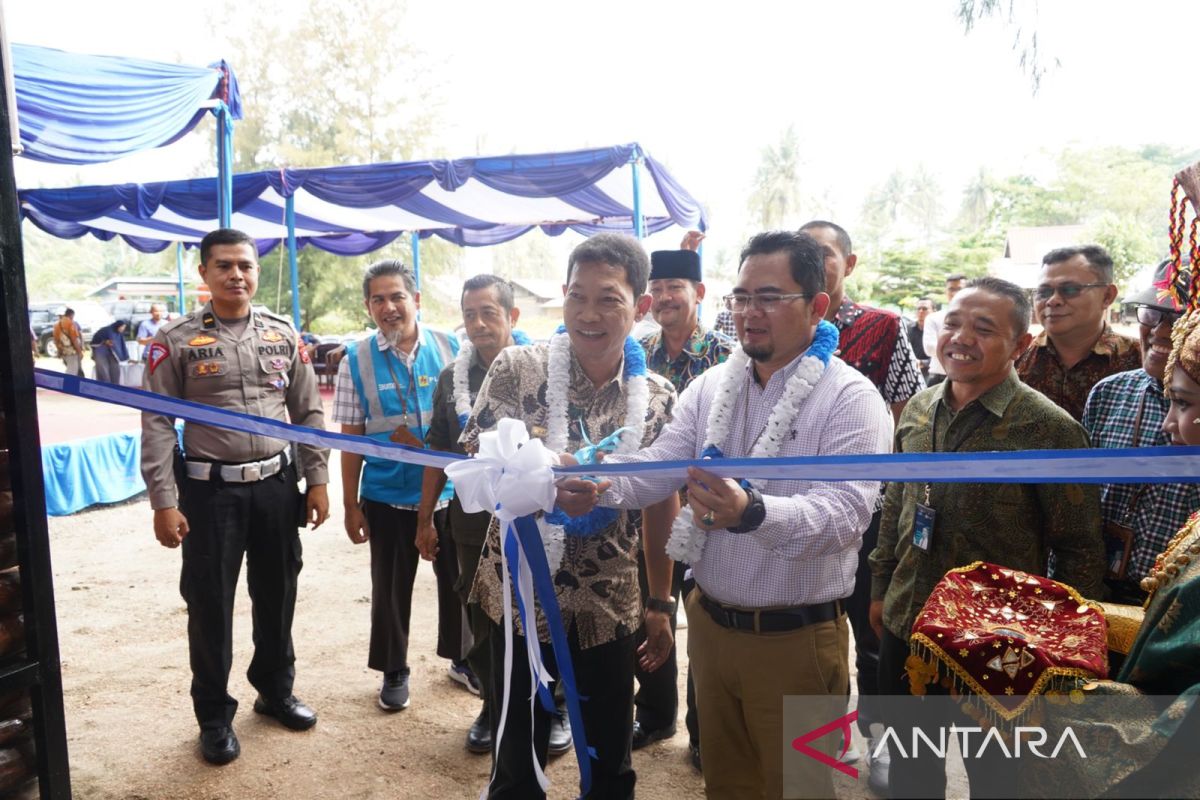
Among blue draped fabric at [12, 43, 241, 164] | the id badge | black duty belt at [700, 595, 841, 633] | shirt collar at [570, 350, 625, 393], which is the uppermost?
blue draped fabric at [12, 43, 241, 164]

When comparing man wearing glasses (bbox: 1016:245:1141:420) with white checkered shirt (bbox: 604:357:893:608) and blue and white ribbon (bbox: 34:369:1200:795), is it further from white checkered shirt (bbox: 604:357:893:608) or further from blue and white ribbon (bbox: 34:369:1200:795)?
blue and white ribbon (bbox: 34:369:1200:795)

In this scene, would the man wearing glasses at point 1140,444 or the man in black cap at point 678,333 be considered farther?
the man in black cap at point 678,333

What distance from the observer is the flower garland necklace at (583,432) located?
7.04 ft

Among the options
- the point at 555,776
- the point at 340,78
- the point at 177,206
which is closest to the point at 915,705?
the point at 555,776

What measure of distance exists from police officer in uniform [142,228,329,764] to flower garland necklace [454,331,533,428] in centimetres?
74

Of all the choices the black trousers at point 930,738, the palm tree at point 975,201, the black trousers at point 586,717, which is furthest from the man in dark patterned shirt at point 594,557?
the palm tree at point 975,201

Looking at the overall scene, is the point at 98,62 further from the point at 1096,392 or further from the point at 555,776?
the point at 1096,392

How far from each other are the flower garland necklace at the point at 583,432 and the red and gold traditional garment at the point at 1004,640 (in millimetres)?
882

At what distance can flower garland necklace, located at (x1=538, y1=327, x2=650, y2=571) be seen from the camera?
7.04 ft

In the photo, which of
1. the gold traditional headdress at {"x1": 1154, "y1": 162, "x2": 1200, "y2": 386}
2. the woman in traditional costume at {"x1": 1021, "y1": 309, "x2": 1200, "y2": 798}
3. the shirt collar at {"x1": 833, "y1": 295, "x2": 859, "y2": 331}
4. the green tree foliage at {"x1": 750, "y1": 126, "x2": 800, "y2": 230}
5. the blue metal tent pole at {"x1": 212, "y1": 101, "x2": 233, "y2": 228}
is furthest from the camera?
the green tree foliage at {"x1": 750, "y1": 126, "x2": 800, "y2": 230}

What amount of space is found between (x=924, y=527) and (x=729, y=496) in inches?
35.1

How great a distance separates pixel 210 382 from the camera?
10.3 ft

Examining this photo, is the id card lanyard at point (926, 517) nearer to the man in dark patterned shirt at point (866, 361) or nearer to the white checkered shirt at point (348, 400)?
the man in dark patterned shirt at point (866, 361)

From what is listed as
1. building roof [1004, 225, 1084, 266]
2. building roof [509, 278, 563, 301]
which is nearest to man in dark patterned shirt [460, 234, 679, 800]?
building roof [1004, 225, 1084, 266]
